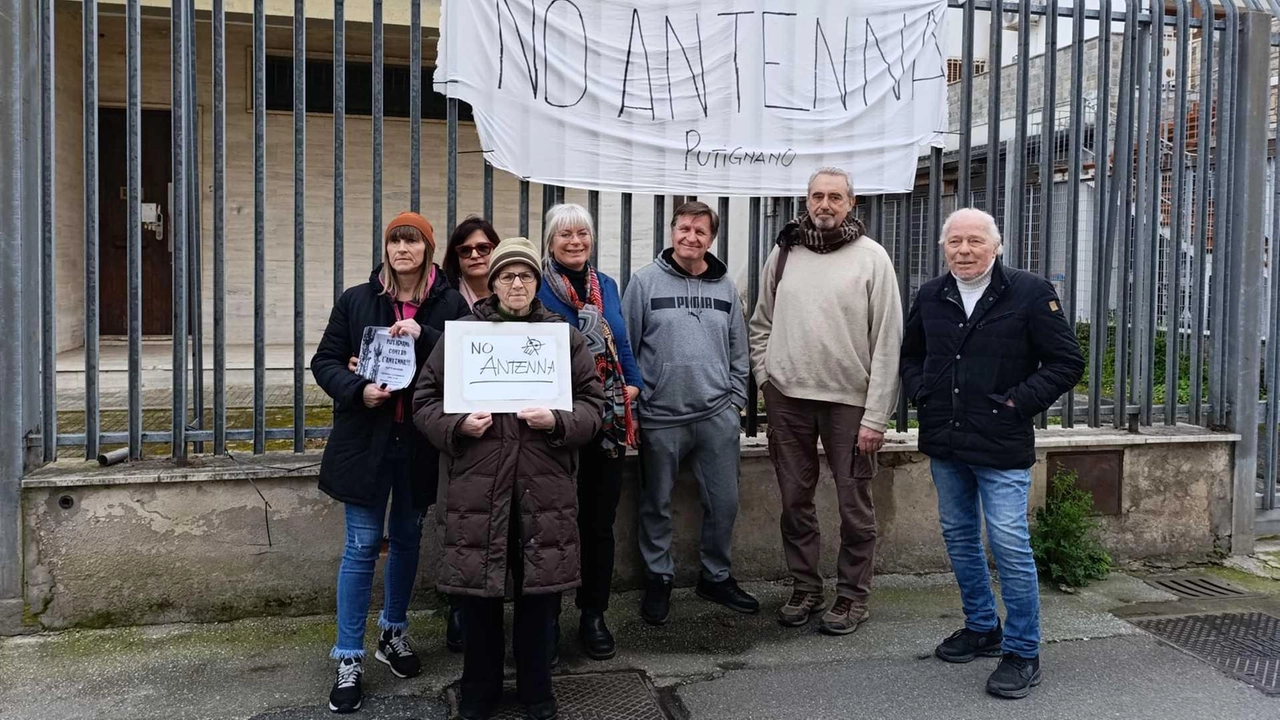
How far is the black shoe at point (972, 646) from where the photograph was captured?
13.7 feet

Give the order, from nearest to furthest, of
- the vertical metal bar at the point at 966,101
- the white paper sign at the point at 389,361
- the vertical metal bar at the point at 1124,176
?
1. the white paper sign at the point at 389,361
2. the vertical metal bar at the point at 966,101
3. the vertical metal bar at the point at 1124,176

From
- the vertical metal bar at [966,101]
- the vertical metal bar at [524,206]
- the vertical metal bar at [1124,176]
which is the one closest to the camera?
the vertical metal bar at [524,206]

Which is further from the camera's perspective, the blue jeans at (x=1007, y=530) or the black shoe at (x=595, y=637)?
the black shoe at (x=595, y=637)

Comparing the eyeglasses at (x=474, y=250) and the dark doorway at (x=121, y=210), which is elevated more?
the dark doorway at (x=121, y=210)

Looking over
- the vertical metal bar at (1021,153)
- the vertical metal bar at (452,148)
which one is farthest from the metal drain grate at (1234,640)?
the vertical metal bar at (452,148)

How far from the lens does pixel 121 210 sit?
373 inches

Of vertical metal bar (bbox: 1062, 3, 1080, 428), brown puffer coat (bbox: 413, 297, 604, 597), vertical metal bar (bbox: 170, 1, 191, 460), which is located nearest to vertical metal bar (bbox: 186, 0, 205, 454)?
vertical metal bar (bbox: 170, 1, 191, 460)

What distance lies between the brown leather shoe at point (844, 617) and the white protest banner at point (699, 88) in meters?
2.05

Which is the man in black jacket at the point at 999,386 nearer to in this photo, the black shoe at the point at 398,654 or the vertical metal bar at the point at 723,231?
the vertical metal bar at the point at 723,231

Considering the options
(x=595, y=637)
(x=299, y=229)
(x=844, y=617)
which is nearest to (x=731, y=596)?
(x=844, y=617)

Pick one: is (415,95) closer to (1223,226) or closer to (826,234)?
(826,234)

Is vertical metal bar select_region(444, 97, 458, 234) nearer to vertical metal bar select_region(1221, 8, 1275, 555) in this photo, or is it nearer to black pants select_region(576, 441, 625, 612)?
black pants select_region(576, 441, 625, 612)

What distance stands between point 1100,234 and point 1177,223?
1.71ft

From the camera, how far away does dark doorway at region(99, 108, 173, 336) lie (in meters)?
9.45
